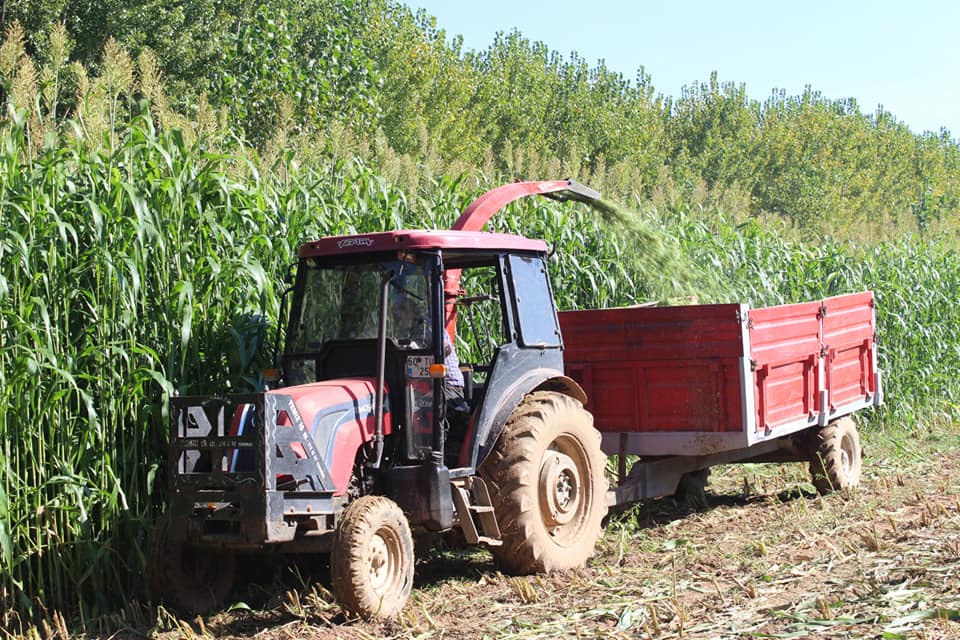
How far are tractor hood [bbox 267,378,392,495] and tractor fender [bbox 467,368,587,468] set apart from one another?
26.8 inches

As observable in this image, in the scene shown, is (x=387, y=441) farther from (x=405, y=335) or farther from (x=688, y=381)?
(x=688, y=381)

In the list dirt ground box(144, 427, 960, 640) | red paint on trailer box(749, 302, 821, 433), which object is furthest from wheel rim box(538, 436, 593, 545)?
red paint on trailer box(749, 302, 821, 433)

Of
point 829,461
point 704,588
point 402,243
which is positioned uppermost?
point 402,243

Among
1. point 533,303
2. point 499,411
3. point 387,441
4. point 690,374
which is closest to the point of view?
point 387,441

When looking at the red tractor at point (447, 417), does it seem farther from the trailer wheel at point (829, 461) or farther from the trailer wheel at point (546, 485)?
the trailer wheel at point (829, 461)

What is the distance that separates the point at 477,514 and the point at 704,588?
140cm

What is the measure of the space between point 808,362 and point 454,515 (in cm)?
408

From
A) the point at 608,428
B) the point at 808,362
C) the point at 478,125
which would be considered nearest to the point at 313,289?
the point at 608,428

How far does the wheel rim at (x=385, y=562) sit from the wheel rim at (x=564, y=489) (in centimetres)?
125

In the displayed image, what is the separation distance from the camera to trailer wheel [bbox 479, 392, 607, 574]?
623 centimetres

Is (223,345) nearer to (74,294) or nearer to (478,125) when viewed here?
(74,294)

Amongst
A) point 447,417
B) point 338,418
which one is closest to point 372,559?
point 338,418

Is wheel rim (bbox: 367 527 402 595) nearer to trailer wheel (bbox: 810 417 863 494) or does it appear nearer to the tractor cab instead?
the tractor cab

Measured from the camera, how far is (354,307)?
20.4 ft
